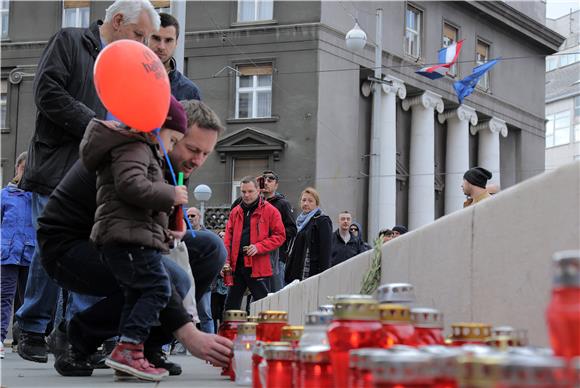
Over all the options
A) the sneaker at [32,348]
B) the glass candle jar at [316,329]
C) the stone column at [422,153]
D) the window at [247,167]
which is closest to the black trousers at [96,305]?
the sneaker at [32,348]

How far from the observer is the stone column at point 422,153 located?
39406 millimetres

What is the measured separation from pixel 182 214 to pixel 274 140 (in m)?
29.2

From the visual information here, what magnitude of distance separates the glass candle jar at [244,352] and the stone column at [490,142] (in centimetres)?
4022

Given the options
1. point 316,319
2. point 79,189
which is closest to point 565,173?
point 316,319

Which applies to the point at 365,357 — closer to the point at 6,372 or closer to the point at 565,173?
the point at 565,173

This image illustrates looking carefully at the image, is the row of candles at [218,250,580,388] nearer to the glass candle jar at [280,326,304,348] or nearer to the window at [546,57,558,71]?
the glass candle jar at [280,326,304,348]

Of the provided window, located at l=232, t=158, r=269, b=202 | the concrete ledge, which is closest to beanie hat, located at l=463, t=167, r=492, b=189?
the concrete ledge

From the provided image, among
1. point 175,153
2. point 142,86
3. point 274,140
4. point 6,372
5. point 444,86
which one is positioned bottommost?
point 6,372

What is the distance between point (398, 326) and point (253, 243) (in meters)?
8.50

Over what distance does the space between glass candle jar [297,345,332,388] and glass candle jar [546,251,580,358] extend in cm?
92

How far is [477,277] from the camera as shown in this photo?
3781 millimetres

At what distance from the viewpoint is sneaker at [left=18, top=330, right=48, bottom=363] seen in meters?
6.05

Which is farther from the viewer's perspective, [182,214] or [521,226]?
[182,214]

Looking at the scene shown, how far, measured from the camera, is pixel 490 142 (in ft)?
144
